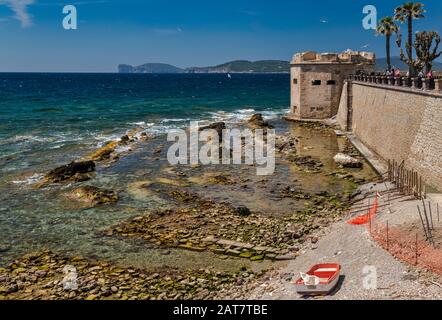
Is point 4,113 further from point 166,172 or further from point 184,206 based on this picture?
point 184,206

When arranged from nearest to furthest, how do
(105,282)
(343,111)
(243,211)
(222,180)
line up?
(105,282) < (243,211) < (222,180) < (343,111)

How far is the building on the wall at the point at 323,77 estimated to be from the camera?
53531 mm

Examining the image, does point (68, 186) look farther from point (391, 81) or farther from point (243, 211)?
point (391, 81)

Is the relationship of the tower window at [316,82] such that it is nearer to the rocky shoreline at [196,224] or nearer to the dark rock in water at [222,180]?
the rocky shoreline at [196,224]

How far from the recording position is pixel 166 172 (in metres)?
33.5

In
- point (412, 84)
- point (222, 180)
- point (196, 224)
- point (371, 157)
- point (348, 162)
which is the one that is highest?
point (412, 84)

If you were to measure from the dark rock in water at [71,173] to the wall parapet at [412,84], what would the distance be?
2123 centimetres

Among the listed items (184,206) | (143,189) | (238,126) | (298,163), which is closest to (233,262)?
(184,206)

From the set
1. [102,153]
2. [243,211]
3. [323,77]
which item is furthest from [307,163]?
[323,77]

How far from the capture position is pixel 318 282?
14094 millimetres

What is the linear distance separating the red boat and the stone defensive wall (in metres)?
9.59

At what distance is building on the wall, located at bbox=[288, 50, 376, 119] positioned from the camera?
53.5m

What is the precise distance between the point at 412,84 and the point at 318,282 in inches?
657

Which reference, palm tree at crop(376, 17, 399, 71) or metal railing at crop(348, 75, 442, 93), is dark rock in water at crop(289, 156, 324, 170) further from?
palm tree at crop(376, 17, 399, 71)
